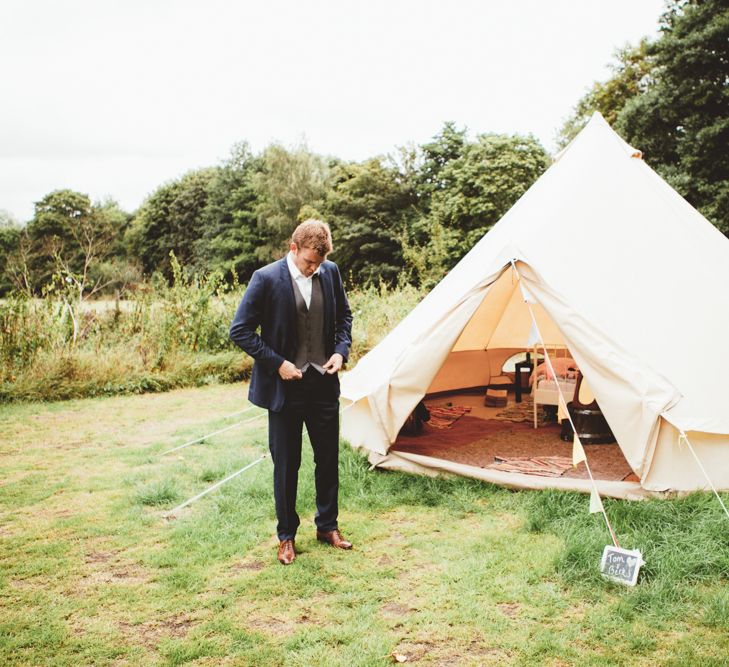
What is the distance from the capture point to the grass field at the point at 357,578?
2.42 meters

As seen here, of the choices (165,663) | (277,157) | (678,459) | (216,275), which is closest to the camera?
(165,663)

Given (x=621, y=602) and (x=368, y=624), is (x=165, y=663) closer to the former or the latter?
(x=368, y=624)

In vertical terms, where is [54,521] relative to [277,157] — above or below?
below

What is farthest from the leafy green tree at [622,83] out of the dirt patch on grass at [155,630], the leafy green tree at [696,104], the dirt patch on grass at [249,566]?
the dirt patch on grass at [155,630]

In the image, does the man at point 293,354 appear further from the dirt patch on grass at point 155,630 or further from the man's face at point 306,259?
the dirt patch on grass at point 155,630

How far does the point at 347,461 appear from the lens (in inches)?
178

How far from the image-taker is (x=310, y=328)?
3217 mm

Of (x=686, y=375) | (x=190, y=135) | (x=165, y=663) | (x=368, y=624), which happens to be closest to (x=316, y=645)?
(x=368, y=624)

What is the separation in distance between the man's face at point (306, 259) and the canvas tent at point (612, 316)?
1.29 m

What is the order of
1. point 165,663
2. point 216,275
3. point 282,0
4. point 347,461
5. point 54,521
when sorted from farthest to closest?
point 216,275
point 282,0
point 347,461
point 54,521
point 165,663

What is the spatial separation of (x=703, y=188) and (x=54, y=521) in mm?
18575

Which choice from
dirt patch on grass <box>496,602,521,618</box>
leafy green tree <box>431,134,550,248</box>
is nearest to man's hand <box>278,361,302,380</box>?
dirt patch on grass <box>496,602,521,618</box>

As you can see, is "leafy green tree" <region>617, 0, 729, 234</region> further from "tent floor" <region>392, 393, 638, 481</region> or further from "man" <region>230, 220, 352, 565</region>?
"man" <region>230, 220, 352, 565</region>

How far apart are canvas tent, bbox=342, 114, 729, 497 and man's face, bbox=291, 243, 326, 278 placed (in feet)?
4.24
